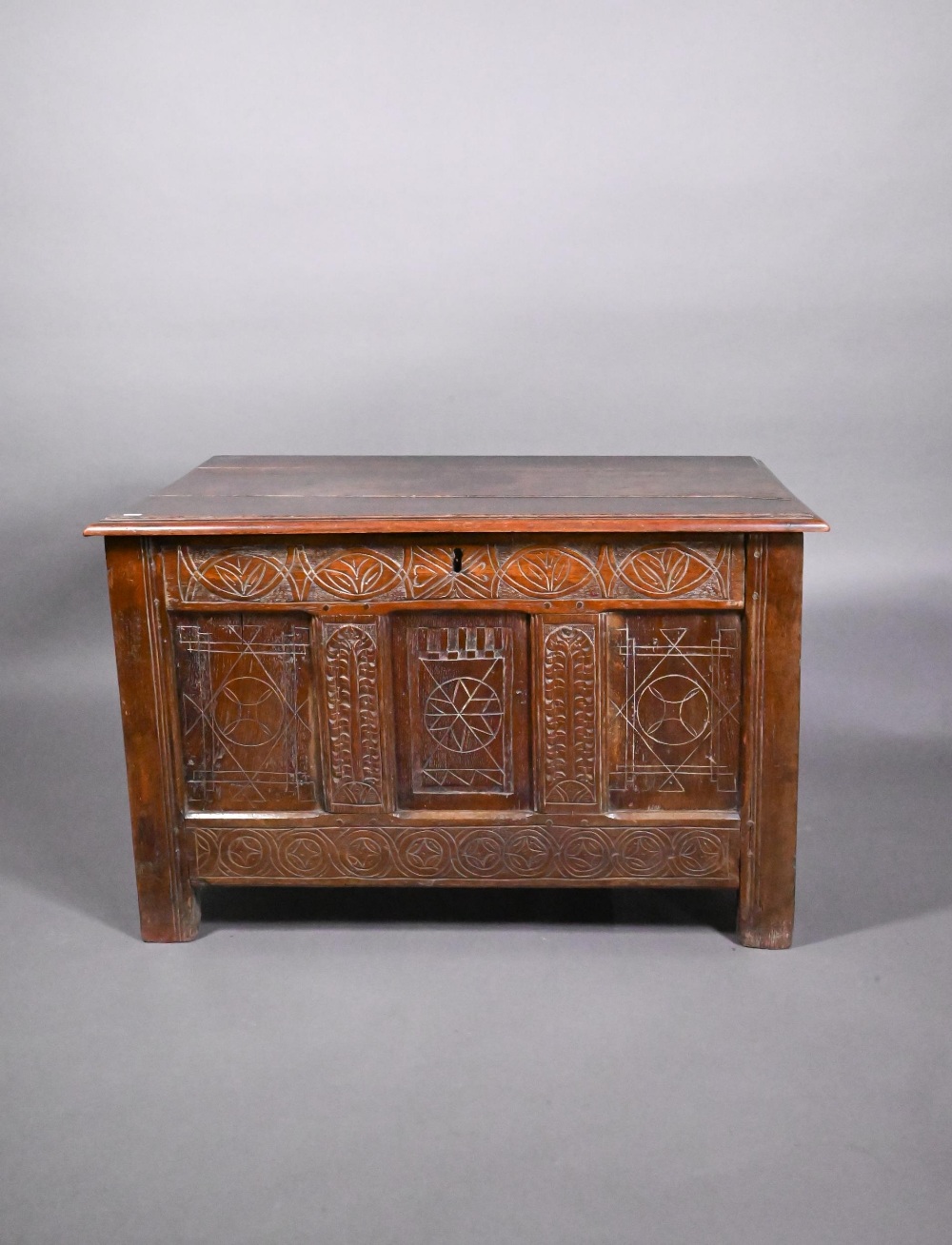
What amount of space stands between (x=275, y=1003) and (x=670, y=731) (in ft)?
3.15

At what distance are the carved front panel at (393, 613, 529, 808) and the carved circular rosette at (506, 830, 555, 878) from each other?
3.1 inches

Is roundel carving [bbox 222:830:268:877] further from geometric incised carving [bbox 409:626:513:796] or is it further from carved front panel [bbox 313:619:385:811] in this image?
geometric incised carving [bbox 409:626:513:796]

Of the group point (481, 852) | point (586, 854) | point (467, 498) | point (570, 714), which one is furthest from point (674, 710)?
point (467, 498)

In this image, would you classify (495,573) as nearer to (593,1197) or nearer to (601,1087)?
(601,1087)

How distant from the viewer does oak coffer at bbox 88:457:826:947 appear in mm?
3145

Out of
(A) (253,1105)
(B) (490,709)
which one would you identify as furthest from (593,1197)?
(B) (490,709)

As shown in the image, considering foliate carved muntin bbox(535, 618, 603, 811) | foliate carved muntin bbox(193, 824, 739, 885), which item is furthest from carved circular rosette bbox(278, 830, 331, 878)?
foliate carved muntin bbox(535, 618, 603, 811)

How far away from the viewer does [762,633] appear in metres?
3.15

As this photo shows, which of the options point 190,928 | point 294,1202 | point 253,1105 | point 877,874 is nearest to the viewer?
point 294,1202

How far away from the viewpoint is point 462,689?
3.26 meters

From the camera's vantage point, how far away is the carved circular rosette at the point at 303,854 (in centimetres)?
333

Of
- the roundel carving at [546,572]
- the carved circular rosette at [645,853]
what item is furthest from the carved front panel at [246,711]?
the carved circular rosette at [645,853]

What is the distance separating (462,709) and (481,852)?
1.01 feet

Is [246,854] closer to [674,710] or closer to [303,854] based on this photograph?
[303,854]
